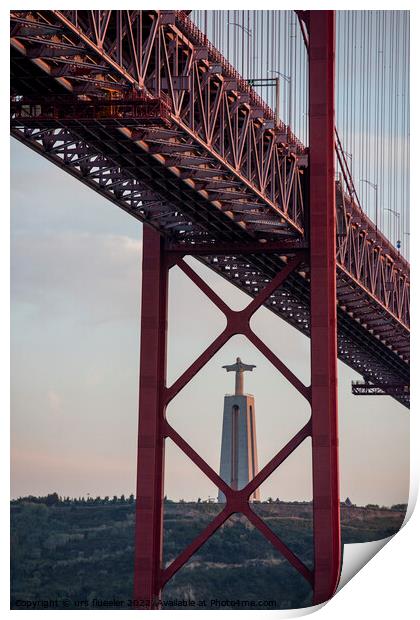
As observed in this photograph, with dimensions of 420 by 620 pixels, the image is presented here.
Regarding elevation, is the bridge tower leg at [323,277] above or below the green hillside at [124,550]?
above

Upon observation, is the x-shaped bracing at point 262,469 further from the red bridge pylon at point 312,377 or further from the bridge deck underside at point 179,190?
the bridge deck underside at point 179,190

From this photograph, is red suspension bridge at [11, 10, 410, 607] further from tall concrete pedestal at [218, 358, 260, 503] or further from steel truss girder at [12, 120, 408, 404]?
tall concrete pedestal at [218, 358, 260, 503]

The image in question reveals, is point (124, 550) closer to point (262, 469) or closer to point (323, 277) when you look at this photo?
point (262, 469)

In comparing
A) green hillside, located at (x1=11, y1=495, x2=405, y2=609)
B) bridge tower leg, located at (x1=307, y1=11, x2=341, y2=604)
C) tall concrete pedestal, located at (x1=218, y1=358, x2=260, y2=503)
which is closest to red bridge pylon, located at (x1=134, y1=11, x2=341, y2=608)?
bridge tower leg, located at (x1=307, y1=11, x2=341, y2=604)

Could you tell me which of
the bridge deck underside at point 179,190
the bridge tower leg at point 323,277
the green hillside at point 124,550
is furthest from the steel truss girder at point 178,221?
the green hillside at point 124,550

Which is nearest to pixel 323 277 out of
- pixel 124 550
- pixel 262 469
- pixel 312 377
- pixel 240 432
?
pixel 312 377
